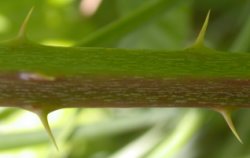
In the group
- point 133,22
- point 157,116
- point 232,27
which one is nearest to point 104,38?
point 133,22

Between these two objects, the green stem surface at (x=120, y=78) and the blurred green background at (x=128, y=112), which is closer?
the green stem surface at (x=120, y=78)

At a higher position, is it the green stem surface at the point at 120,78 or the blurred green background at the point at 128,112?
the blurred green background at the point at 128,112

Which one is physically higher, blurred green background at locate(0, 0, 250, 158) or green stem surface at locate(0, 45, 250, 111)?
blurred green background at locate(0, 0, 250, 158)

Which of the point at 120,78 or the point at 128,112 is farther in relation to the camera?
the point at 128,112

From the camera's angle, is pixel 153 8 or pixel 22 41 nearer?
pixel 22 41

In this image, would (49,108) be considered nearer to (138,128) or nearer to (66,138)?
(66,138)

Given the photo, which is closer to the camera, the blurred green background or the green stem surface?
the green stem surface

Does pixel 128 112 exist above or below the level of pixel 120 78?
above

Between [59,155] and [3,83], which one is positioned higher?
[59,155]
